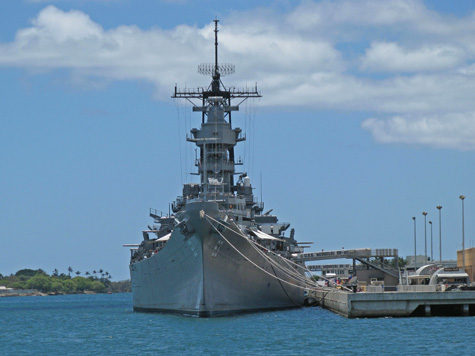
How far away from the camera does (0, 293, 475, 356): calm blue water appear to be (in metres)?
37.7

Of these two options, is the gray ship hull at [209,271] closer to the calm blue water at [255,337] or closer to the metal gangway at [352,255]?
the calm blue water at [255,337]

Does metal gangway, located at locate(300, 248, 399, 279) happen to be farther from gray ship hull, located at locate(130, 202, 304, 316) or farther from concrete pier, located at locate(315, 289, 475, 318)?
concrete pier, located at locate(315, 289, 475, 318)

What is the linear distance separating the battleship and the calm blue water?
1428 mm

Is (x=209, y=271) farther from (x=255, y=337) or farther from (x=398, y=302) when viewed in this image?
(x=398, y=302)

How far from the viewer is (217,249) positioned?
51250mm

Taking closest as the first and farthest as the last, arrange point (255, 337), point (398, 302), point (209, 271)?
point (255, 337) → point (398, 302) → point (209, 271)

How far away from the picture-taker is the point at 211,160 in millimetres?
67562

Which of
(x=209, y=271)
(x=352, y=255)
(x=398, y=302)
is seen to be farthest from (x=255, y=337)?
(x=352, y=255)

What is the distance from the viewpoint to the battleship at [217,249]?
167ft

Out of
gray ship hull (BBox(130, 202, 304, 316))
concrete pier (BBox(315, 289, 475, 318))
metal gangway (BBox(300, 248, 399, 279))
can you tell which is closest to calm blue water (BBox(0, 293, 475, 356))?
concrete pier (BBox(315, 289, 475, 318))

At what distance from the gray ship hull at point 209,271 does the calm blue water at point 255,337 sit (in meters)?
1.04

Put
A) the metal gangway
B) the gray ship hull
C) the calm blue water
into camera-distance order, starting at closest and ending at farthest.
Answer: the calm blue water
the gray ship hull
the metal gangway

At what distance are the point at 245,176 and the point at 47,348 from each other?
3006cm

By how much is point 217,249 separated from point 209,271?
4.41 ft
